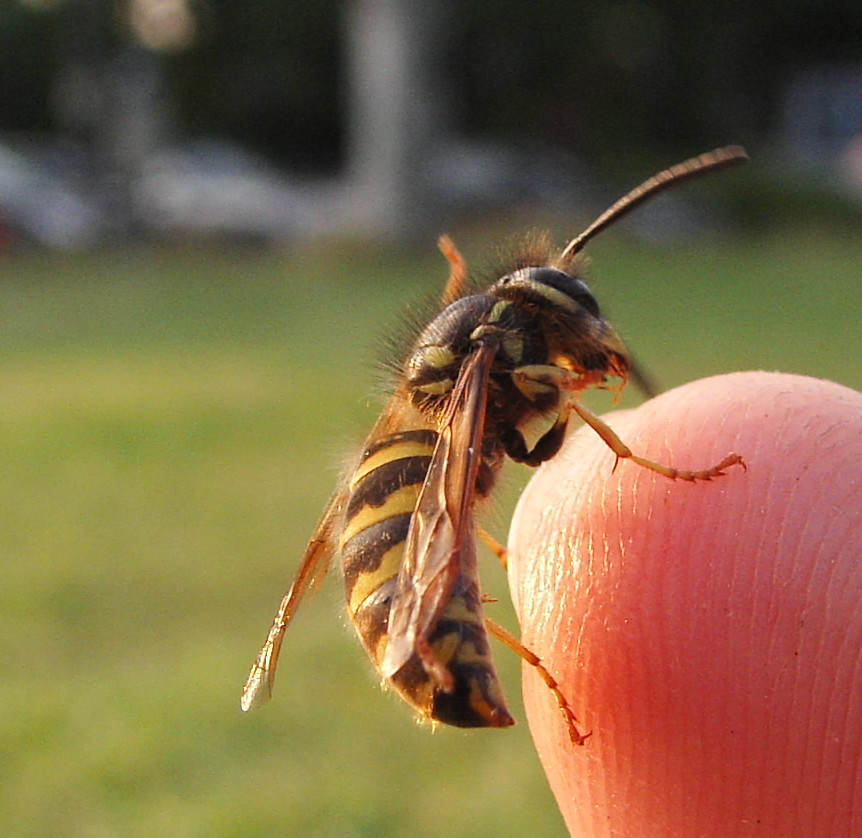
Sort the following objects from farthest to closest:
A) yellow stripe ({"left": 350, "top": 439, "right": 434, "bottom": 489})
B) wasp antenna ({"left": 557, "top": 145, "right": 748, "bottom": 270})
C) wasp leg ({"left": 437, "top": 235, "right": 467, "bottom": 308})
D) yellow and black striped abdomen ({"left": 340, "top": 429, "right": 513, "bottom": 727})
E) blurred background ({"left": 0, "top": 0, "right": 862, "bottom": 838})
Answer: blurred background ({"left": 0, "top": 0, "right": 862, "bottom": 838})
wasp leg ({"left": 437, "top": 235, "right": 467, "bottom": 308})
wasp antenna ({"left": 557, "top": 145, "right": 748, "bottom": 270})
yellow stripe ({"left": 350, "top": 439, "right": 434, "bottom": 489})
yellow and black striped abdomen ({"left": 340, "top": 429, "right": 513, "bottom": 727})

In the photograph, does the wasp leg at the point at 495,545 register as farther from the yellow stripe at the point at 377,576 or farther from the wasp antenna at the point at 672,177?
the wasp antenna at the point at 672,177

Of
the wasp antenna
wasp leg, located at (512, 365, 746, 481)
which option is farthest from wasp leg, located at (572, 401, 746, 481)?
the wasp antenna

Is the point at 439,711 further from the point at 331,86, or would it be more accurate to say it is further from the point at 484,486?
the point at 331,86

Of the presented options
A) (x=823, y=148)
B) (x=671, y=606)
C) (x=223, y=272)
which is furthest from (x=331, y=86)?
(x=671, y=606)

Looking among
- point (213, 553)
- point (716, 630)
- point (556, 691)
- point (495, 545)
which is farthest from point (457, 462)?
point (213, 553)

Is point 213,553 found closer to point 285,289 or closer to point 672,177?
point 672,177

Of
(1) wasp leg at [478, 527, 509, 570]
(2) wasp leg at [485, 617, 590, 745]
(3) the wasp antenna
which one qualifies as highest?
(3) the wasp antenna

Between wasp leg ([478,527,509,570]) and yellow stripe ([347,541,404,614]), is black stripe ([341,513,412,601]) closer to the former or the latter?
yellow stripe ([347,541,404,614])
